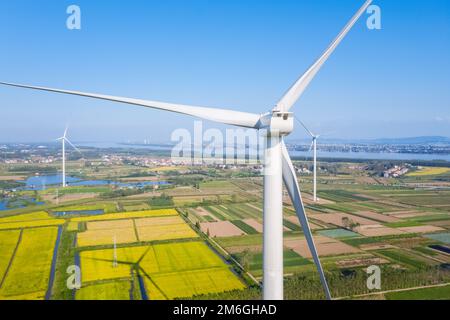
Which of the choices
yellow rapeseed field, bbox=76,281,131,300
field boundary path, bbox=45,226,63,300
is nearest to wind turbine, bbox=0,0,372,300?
yellow rapeseed field, bbox=76,281,131,300

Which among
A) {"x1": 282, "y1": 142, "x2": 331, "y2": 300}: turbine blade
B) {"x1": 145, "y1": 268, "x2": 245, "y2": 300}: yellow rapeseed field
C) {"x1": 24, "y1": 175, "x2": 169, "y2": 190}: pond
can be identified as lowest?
{"x1": 145, "y1": 268, "x2": 245, "y2": 300}: yellow rapeseed field

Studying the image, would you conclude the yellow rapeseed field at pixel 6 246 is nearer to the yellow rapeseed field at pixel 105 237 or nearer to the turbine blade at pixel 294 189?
the yellow rapeseed field at pixel 105 237

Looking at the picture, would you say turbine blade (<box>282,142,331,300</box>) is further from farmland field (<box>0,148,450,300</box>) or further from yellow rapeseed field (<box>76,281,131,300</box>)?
yellow rapeseed field (<box>76,281,131,300</box>)

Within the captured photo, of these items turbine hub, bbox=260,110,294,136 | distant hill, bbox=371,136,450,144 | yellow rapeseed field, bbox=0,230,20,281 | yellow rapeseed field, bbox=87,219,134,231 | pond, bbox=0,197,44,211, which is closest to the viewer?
turbine hub, bbox=260,110,294,136

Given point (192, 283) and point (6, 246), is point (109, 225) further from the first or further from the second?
point (192, 283)

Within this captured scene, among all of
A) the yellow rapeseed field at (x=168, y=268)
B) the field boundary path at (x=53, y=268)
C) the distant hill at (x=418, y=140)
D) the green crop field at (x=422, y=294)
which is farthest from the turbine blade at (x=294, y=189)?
the distant hill at (x=418, y=140)

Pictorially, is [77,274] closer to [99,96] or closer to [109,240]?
[109,240]
